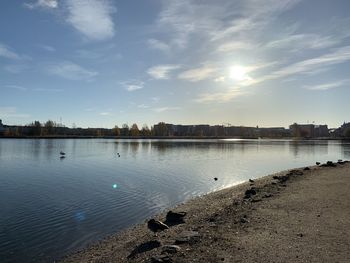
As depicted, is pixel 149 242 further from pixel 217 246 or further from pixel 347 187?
pixel 347 187

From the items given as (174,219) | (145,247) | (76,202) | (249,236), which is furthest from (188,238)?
(76,202)

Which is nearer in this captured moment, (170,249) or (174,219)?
(170,249)

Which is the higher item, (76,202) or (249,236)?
(249,236)

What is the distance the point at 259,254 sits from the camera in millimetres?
11781

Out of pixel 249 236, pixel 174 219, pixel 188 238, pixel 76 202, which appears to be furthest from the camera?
pixel 76 202

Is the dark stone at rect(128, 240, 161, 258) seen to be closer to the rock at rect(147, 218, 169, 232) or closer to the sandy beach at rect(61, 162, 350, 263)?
the sandy beach at rect(61, 162, 350, 263)

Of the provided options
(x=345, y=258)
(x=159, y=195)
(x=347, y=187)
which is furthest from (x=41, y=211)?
(x=347, y=187)

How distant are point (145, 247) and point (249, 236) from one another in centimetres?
427

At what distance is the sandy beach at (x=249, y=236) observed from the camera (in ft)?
38.7

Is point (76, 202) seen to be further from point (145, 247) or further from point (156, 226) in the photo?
point (145, 247)

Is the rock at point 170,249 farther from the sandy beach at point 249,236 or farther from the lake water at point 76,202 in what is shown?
the lake water at point 76,202

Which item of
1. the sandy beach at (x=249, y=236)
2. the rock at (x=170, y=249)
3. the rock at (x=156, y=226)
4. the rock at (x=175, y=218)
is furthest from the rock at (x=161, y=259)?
the rock at (x=175, y=218)

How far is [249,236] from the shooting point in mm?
14070

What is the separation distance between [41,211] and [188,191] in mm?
14244
